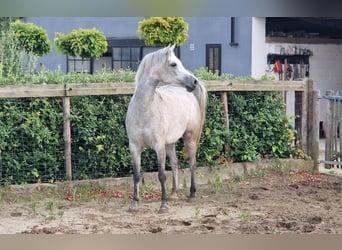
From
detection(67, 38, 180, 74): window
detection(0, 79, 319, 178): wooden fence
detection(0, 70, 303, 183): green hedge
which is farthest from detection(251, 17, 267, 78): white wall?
detection(0, 70, 303, 183): green hedge

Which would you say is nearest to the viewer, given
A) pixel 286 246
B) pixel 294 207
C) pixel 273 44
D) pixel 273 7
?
pixel 273 7

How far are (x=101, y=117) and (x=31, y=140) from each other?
73cm

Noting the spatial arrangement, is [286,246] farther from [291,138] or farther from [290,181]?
[291,138]

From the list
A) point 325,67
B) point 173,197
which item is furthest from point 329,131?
point 325,67

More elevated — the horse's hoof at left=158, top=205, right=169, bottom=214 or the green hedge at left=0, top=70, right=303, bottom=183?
the green hedge at left=0, top=70, right=303, bottom=183

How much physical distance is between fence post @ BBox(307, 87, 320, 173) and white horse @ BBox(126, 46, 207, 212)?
213 centimetres

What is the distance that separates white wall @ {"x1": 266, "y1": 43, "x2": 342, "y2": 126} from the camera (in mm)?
11477

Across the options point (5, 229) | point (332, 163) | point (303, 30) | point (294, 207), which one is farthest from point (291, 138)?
point (303, 30)

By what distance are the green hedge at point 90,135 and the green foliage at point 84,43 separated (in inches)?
151

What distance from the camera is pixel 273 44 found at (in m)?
11.1

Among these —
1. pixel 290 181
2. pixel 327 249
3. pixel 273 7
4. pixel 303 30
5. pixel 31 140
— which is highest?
pixel 303 30

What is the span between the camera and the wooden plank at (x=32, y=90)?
546 cm

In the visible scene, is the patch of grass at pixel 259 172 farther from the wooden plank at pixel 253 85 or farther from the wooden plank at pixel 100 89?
the wooden plank at pixel 100 89

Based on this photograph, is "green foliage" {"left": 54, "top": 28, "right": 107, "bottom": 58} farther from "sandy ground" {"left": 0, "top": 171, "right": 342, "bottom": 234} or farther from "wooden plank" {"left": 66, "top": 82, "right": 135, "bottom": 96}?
"sandy ground" {"left": 0, "top": 171, "right": 342, "bottom": 234}
